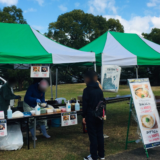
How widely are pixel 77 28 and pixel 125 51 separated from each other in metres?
23.2

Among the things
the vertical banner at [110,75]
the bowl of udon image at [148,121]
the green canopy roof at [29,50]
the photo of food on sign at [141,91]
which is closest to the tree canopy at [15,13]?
the green canopy roof at [29,50]

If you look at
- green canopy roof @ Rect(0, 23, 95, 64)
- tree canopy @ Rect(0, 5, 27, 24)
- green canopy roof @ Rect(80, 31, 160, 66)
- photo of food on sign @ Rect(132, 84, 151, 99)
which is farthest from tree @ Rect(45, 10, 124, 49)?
photo of food on sign @ Rect(132, 84, 151, 99)

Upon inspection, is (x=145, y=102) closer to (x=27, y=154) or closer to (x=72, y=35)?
(x=27, y=154)

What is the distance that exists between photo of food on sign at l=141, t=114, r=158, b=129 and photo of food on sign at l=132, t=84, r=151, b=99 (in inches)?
15.6

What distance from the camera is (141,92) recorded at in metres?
4.13

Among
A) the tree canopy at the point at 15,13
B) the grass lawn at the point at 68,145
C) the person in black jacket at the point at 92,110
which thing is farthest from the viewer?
the tree canopy at the point at 15,13

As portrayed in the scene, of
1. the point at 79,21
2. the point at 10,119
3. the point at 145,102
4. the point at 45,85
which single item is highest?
the point at 79,21

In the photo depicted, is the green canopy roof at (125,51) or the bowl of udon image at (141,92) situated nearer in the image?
the bowl of udon image at (141,92)

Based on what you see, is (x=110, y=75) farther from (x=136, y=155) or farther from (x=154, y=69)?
(x=154, y=69)

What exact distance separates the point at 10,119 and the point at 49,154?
43.5 inches

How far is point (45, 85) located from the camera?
486 centimetres

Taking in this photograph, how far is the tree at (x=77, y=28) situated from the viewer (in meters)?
28.6

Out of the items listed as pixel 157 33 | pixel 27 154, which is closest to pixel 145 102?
pixel 27 154

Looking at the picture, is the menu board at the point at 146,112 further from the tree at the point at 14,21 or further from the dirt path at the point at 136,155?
the tree at the point at 14,21
